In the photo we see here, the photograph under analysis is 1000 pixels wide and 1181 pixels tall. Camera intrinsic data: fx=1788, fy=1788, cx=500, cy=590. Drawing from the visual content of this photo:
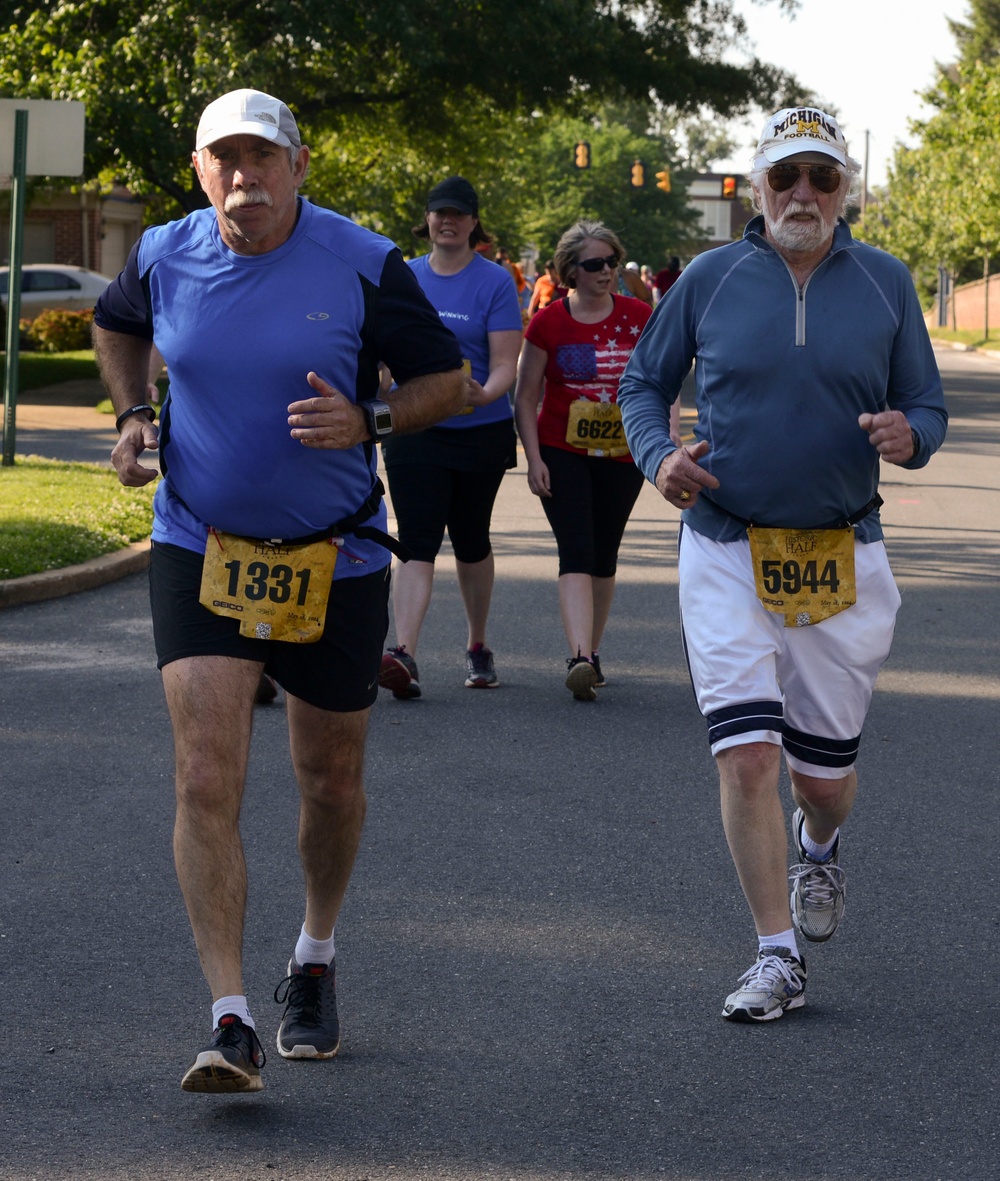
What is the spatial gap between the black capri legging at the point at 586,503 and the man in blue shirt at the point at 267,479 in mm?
3706

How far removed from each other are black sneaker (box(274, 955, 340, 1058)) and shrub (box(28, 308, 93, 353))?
32.1 metres

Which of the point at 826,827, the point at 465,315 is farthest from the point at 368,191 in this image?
the point at 826,827

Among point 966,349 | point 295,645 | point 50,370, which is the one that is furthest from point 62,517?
point 966,349

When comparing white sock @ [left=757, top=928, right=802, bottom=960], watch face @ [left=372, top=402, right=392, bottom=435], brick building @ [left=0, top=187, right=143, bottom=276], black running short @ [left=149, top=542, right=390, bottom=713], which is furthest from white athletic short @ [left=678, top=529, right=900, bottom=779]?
brick building @ [left=0, top=187, right=143, bottom=276]

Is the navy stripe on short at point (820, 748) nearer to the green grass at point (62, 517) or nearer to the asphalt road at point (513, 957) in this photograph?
the asphalt road at point (513, 957)

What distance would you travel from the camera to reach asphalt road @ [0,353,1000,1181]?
139 inches

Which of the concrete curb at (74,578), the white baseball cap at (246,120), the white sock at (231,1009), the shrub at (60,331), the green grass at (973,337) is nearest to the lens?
the white sock at (231,1009)

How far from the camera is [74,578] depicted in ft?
33.6

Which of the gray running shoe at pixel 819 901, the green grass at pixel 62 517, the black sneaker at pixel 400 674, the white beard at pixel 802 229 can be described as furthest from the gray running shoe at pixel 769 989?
the green grass at pixel 62 517

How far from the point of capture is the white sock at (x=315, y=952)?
13.3 ft

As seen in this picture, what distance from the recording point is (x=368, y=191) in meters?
44.6

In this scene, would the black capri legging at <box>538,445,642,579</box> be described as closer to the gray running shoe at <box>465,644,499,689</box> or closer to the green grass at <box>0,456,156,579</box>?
the gray running shoe at <box>465,644,499,689</box>

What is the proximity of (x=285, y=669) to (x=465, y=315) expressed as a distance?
12.6ft

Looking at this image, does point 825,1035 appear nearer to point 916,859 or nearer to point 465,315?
point 916,859
